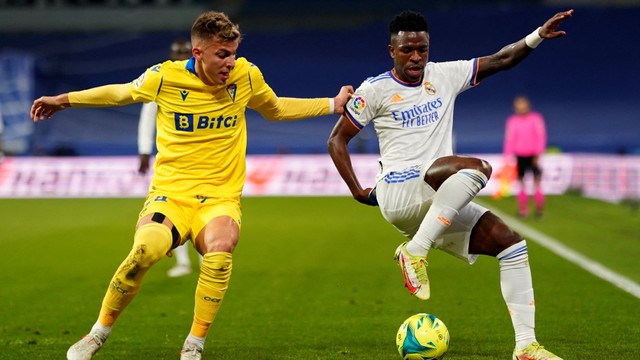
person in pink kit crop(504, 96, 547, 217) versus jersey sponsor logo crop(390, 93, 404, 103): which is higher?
jersey sponsor logo crop(390, 93, 404, 103)

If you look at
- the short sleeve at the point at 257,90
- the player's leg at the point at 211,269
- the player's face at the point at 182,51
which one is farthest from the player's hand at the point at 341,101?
the player's face at the point at 182,51

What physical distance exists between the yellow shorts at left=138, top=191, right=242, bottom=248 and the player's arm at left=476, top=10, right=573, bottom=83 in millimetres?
2046

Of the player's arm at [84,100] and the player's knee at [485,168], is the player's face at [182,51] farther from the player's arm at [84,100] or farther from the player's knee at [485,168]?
the player's knee at [485,168]

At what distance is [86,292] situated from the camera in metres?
10.1

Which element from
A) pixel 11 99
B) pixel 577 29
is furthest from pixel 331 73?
pixel 11 99

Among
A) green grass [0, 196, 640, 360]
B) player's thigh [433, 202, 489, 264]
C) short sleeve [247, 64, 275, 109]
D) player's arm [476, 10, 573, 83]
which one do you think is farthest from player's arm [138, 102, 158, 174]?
player's thigh [433, 202, 489, 264]

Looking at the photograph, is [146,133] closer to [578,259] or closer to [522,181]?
[578,259]

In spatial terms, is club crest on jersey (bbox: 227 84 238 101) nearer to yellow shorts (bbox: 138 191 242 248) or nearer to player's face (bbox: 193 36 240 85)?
player's face (bbox: 193 36 240 85)

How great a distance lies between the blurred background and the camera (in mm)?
34062

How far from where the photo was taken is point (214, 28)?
6129 millimetres

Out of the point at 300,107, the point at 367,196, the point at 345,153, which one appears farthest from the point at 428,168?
the point at 300,107

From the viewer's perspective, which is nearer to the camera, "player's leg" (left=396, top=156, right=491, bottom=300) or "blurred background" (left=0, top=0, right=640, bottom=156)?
"player's leg" (left=396, top=156, right=491, bottom=300)

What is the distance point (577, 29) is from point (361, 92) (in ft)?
101

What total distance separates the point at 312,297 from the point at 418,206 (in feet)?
11.3
